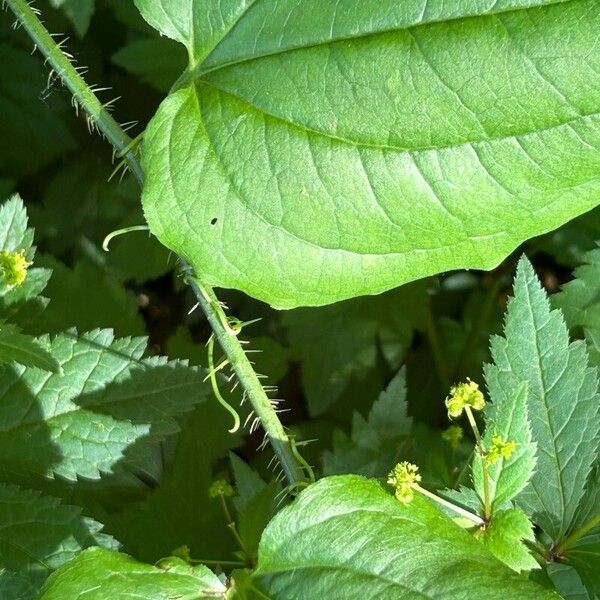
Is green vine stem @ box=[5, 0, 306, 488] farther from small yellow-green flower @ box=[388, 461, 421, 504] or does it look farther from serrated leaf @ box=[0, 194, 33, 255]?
serrated leaf @ box=[0, 194, 33, 255]

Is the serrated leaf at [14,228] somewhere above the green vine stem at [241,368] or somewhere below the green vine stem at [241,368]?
above

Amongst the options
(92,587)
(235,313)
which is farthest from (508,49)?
(235,313)

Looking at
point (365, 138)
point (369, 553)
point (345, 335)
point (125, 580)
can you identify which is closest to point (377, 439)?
point (345, 335)

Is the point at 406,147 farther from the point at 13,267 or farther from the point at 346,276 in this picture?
the point at 13,267

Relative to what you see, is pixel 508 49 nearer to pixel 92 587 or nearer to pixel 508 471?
pixel 508 471

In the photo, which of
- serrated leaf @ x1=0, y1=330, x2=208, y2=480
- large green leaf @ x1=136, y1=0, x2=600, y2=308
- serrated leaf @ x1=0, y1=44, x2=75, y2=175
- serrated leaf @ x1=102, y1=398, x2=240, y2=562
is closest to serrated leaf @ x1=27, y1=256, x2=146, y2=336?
serrated leaf @ x1=102, y1=398, x2=240, y2=562

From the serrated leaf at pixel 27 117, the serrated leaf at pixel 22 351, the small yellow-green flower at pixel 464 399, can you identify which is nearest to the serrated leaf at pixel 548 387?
the small yellow-green flower at pixel 464 399

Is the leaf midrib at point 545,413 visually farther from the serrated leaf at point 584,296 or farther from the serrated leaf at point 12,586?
the serrated leaf at point 12,586
